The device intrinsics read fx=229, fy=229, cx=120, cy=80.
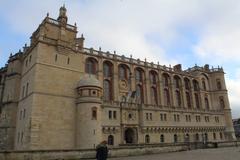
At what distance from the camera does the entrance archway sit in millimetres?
43656

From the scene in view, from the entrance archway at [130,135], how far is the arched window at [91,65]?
13.1 meters


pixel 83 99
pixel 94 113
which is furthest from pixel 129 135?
pixel 83 99

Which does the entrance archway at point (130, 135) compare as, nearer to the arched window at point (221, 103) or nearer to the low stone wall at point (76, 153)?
the low stone wall at point (76, 153)

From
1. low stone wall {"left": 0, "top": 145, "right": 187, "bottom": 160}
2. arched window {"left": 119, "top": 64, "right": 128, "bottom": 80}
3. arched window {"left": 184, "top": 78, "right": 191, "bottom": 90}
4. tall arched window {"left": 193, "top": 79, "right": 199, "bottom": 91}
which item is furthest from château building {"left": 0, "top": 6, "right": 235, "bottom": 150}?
low stone wall {"left": 0, "top": 145, "right": 187, "bottom": 160}

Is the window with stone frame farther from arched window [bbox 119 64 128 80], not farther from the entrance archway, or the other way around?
the entrance archway

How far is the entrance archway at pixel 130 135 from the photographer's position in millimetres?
43656

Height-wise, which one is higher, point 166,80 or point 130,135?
point 166,80

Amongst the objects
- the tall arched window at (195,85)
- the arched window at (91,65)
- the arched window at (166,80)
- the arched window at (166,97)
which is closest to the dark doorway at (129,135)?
the arched window at (91,65)

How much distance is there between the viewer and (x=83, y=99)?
3544 centimetres

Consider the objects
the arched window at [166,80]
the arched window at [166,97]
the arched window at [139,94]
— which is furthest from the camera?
the arched window at [166,80]

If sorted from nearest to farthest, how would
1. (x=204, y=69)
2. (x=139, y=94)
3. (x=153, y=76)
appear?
(x=139, y=94), (x=153, y=76), (x=204, y=69)

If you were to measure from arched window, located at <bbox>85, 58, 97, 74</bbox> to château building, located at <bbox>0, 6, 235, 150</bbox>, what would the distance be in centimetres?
2

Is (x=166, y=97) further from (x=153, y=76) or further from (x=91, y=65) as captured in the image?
(x=91, y=65)

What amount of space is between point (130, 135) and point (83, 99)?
14.1m
